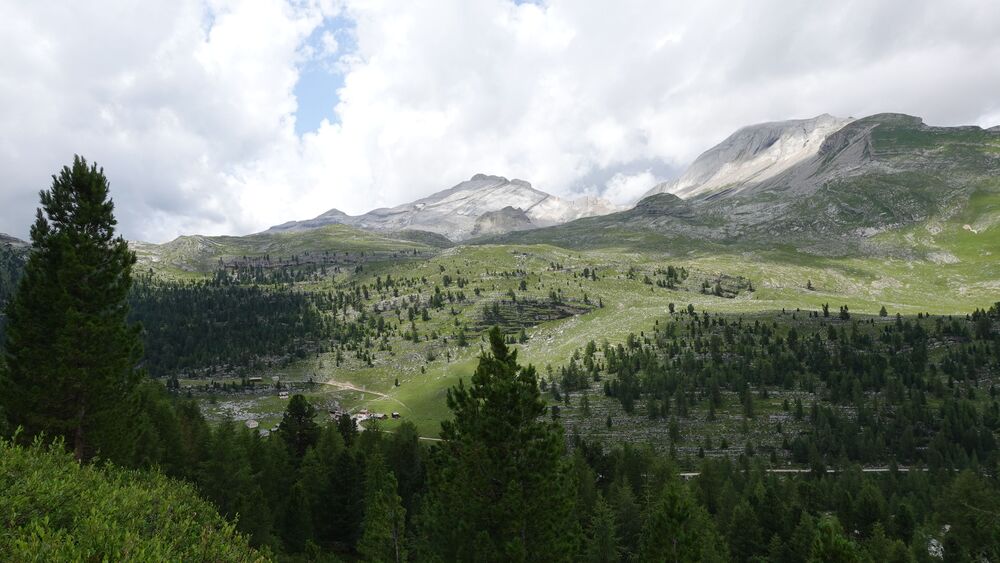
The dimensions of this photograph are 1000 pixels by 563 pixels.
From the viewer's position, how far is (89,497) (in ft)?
46.6

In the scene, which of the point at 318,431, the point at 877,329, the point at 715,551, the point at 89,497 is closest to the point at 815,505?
the point at 715,551

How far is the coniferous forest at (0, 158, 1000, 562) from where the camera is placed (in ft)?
56.3

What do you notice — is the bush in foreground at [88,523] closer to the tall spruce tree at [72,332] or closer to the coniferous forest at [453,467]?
the coniferous forest at [453,467]

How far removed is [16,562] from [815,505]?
10088 centimetres

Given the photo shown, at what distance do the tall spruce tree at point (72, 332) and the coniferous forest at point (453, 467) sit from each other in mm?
115

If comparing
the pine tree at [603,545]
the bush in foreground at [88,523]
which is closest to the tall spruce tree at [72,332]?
the bush in foreground at [88,523]

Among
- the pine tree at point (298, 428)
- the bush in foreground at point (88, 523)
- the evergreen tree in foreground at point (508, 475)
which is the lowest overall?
the pine tree at point (298, 428)

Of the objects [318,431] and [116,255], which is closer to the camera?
[116,255]

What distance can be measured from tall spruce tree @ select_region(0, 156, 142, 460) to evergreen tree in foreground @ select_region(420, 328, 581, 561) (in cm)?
2100

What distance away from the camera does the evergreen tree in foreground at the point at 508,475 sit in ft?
97.2

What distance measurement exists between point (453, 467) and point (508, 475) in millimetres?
4043

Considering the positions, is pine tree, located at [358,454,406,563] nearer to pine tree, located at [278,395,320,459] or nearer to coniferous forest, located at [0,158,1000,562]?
coniferous forest, located at [0,158,1000,562]

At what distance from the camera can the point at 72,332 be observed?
28.8 metres

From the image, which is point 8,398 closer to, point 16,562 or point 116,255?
point 116,255
